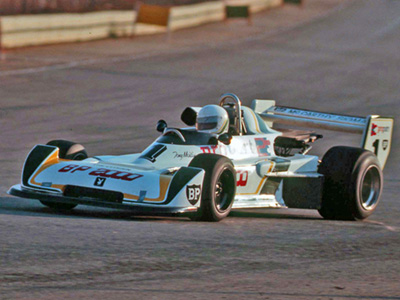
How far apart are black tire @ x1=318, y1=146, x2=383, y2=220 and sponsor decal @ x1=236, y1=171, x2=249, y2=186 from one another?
1018 millimetres

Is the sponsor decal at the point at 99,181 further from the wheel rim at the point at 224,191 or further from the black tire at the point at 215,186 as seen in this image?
the wheel rim at the point at 224,191

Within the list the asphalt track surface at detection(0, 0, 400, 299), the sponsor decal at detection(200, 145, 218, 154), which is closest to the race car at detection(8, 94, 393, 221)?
the sponsor decal at detection(200, 145, 218, 154)

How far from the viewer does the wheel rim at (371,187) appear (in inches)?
412

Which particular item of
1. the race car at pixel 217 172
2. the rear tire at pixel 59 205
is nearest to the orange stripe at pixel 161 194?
the race car at pixel 217 172

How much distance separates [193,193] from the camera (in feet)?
28.8

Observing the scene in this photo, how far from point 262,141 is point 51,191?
8.84 ft

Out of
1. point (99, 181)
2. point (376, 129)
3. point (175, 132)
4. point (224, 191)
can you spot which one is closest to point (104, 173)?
point (99, 181)

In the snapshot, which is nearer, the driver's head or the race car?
the race car

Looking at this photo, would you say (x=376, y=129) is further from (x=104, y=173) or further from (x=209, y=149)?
(x=104, y=173)

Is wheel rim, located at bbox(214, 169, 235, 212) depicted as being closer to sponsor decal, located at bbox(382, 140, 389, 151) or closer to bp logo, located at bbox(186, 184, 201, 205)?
bp logo, located at bbox(186, 184, 201, 205)

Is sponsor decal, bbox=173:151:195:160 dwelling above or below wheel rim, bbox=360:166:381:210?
above

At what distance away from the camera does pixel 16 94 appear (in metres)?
20.2

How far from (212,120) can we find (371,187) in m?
1.92

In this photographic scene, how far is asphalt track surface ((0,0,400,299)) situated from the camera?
6.41 metres
